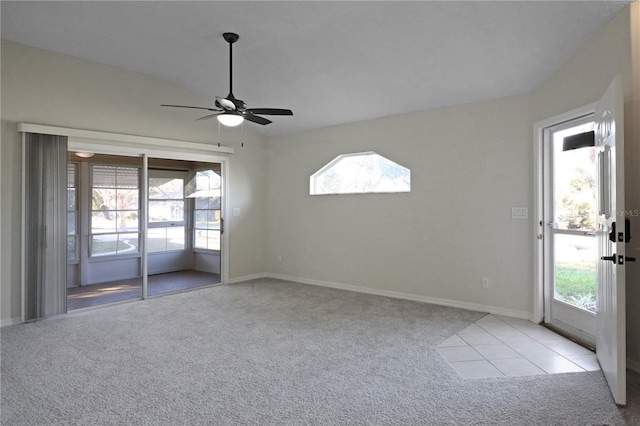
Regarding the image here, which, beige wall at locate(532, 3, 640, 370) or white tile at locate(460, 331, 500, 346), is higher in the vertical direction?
beige wall at locate(532, 3, 640, 370)

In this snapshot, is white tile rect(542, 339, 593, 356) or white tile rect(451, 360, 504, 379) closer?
white tile rect(451, 360, 504, 379)

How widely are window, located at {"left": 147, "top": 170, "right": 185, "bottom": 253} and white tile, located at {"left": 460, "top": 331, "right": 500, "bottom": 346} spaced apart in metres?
5.11

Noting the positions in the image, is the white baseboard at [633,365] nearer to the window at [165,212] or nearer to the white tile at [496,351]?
the white tile at [496,351]

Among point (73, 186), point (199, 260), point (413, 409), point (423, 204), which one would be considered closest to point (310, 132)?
point (423, 204)

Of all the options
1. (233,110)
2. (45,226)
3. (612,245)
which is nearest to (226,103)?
(233,110)

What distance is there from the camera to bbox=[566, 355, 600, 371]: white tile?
2.80m

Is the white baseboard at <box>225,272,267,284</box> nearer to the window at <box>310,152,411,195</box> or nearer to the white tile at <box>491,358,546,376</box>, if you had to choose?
the window at <box>310,152,411,195</box>

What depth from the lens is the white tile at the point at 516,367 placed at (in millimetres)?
2732

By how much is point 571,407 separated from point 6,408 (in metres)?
3.44

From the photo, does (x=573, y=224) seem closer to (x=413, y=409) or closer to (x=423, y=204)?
(x=423, y=204)

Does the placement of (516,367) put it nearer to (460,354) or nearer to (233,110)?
(460,354)

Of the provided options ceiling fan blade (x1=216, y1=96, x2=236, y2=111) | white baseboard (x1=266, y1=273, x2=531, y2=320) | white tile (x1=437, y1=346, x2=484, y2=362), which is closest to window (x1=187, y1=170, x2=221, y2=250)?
white baseboard (x1=266, y1=273, x2=531, y2=320)

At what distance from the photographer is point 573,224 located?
11.7ft

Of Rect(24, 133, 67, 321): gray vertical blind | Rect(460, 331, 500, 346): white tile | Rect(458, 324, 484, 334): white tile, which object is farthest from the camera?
Rect(24, 133, 67, 321): gray vertical blind
